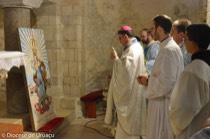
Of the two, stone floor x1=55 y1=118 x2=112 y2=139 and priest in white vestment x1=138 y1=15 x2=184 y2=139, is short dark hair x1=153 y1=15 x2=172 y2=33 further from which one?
stone floor x1=55 y1=118 x2=112 y2=139

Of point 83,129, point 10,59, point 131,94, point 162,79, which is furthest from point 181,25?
point 83,129

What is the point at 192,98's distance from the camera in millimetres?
1994

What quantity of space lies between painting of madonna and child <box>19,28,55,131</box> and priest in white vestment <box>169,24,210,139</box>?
2.63m

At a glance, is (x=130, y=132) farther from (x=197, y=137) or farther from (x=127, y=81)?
(x=197, y=137)

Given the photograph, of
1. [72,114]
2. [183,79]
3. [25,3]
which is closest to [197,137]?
[183,79]

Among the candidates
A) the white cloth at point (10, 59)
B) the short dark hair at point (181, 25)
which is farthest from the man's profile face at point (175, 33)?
the white cloth at point (10, 59)

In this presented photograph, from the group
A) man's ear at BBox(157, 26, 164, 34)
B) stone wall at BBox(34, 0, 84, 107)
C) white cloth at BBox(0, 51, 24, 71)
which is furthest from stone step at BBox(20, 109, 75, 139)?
man's ear at BBox(157, 26, 164, 34)

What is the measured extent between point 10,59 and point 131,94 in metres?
1.81

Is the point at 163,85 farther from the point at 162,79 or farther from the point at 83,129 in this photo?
the point at 83,129

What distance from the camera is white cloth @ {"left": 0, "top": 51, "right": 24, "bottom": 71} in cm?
333

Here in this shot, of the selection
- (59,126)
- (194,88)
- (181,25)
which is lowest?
(59,126)

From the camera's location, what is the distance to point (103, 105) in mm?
6219

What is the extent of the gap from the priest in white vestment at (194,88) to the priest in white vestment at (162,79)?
742 millimetres

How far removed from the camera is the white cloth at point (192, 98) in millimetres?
1974
